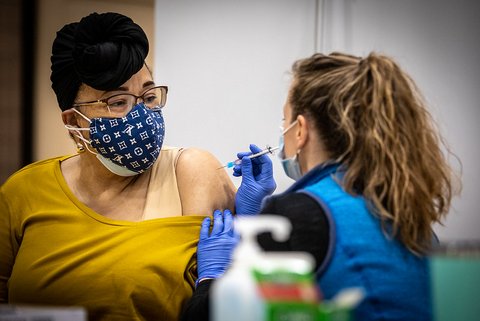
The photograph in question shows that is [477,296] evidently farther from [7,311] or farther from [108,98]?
[108,98]

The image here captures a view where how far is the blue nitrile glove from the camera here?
1800 mm

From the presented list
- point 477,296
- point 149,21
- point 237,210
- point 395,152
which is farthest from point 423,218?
point 149,21

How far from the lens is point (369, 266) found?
4.23 ft

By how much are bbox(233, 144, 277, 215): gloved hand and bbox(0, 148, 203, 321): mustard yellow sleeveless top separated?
0.20m

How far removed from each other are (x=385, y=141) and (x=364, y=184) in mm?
103

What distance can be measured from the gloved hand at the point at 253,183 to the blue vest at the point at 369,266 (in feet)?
2.22

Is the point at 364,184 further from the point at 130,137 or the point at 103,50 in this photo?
the point at 103,50

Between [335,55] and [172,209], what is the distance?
71 cm

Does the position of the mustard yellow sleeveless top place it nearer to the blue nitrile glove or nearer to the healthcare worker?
the blue nitrile glove

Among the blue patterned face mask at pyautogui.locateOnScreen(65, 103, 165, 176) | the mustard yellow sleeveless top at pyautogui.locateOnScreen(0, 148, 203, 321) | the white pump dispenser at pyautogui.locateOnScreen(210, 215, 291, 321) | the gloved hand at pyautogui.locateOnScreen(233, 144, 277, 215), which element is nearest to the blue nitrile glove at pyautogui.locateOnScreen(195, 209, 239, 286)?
the mustard yellow sleeveless top at pyautogui.locateOnScreen(0, 148, 203, 321)

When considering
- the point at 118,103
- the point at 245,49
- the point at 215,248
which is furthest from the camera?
the point at 245,49

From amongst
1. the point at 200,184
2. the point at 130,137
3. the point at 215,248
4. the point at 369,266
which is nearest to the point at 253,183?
the point at 200,184

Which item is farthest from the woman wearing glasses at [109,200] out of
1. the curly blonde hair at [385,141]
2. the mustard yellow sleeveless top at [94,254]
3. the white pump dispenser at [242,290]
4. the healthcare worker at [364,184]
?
the white pump dispenser at [242,290]

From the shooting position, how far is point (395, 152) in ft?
4.54
